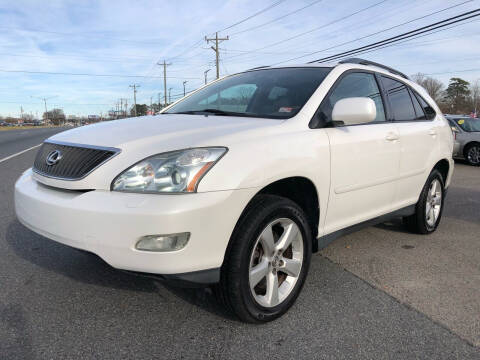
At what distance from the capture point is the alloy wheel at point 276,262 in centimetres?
242

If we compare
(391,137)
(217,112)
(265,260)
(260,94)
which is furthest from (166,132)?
(391,137)

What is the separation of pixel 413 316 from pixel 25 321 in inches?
95.8

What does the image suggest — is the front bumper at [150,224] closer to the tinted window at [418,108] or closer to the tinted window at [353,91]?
the tinted window at [353,91]

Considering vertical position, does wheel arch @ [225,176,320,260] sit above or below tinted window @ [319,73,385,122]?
below

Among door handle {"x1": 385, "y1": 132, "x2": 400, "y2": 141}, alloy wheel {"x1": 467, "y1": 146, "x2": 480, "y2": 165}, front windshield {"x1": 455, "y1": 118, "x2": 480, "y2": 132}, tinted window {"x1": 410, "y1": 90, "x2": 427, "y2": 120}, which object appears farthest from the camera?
front windshield {"x1": 455, "y1": 118, "x2": 480, "y2": 132}

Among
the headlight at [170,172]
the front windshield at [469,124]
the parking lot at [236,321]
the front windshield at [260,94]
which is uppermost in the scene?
the front windshield at [260,94]

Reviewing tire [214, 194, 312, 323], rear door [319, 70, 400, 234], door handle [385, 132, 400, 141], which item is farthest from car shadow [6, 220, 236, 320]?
door handle [385, 132, 400, 141]

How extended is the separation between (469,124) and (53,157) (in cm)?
1243

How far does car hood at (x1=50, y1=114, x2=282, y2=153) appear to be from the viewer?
89.0 inches

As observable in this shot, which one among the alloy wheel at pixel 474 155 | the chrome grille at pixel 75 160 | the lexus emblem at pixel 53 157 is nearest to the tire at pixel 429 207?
the chrome grille at pixel 75 160

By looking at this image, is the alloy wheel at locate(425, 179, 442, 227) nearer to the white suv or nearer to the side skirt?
the side skirt

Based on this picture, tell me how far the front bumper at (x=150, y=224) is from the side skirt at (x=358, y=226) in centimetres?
97

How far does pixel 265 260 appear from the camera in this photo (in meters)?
2.48

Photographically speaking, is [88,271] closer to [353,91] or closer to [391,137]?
[353,91]
